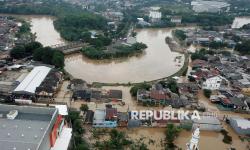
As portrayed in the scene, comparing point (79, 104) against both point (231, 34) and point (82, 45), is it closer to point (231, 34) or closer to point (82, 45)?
point (82, 45)

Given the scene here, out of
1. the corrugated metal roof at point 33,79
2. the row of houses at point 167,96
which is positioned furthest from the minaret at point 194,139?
the corrugated metal roof at point 33,79

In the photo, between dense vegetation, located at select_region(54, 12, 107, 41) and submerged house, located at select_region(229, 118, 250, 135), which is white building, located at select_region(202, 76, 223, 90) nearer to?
submerged house, located at select_region(229, 118, 250, 135)

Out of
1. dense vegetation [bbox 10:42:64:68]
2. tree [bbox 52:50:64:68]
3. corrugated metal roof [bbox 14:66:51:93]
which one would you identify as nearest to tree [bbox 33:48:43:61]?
dense vegetation [bbox 10:42:64:68]

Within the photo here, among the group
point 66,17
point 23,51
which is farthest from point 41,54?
point 66,17

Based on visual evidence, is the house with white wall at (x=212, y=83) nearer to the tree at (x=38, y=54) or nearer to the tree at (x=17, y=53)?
the tree at (x=38, y=54)

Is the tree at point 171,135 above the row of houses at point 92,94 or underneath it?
underneath

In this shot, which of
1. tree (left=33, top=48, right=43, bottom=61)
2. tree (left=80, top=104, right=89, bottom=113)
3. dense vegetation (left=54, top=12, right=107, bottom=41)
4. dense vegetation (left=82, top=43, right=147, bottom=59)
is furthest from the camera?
dense vegetation (left=54, top=12, right=107, bottom=41)
